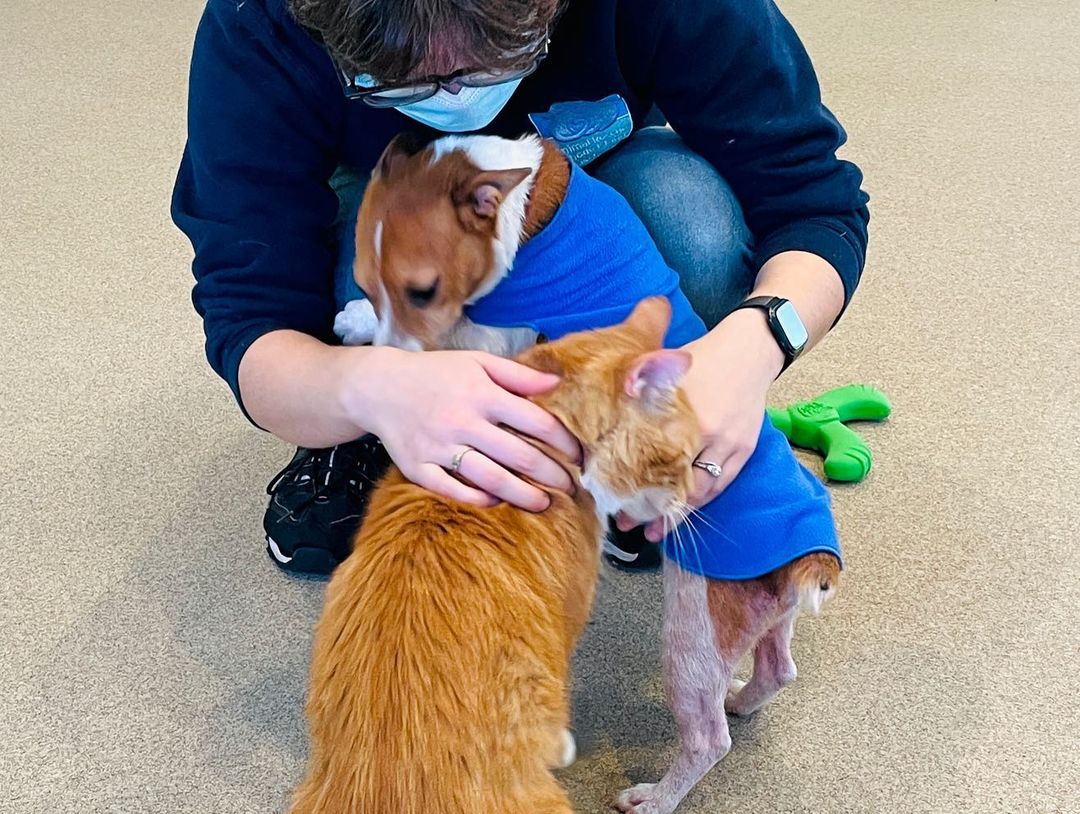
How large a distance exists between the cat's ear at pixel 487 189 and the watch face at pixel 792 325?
36 centimetres

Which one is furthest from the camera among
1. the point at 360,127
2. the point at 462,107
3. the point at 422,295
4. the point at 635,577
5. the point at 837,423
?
the point at 837,423

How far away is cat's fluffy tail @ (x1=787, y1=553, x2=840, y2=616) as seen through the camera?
0.98 m

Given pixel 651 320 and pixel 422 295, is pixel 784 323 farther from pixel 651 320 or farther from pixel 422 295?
pixel 422 295

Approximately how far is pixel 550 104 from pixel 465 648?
0.77 meters

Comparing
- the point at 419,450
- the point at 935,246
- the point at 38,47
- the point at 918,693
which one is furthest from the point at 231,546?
the point at 38,47

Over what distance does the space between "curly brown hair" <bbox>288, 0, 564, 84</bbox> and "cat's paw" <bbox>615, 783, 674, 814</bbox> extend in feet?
2.80

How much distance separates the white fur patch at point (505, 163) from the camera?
1138 millimetres

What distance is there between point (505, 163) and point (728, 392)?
1.32 feet

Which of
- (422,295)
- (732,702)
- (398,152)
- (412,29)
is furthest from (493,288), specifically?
(732,702)

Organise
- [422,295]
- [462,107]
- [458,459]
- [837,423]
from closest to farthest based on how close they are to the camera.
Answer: [458,459], [462,107], [422,295], [837,423]

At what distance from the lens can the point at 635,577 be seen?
4.66 ft

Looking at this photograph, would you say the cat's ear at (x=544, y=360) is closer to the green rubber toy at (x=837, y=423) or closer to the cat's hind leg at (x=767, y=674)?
the cat's hind leg at (x=767, y=674)

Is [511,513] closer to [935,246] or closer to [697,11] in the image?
[697,11]

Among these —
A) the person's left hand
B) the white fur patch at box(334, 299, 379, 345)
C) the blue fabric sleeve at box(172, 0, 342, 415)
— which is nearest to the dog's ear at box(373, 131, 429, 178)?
the blue fabric sleeve at box(172, 0, 342, 415)
